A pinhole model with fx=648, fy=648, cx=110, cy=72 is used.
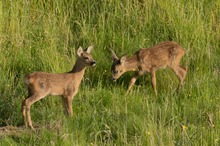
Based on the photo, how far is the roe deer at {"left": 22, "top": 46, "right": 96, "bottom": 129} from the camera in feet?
30.7

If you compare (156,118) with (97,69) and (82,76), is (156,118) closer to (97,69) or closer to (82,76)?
(82,76)

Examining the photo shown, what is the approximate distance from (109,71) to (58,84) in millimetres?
1727

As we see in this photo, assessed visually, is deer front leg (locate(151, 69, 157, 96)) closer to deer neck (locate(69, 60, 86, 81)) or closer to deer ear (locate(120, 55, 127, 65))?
deer ear (locate(120, 55, 127, 65))

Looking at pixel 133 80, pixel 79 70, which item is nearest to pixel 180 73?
pixel 133 80

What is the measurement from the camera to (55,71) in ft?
35.0

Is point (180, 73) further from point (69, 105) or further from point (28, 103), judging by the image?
point (28, 103)

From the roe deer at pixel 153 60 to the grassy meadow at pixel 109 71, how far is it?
0.17 meters

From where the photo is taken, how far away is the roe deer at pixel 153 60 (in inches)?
442

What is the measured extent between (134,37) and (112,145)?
13.7ft

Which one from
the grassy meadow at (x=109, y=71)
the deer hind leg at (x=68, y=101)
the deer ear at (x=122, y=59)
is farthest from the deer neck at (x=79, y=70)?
the deer ear at (x=122, y=59)

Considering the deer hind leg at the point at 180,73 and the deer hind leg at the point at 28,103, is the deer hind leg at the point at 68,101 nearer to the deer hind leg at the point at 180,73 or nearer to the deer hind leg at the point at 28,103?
the deer hind leg at the point at 28,103

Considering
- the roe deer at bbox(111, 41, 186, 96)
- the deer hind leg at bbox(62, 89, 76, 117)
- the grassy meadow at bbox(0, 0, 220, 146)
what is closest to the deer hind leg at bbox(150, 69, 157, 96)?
the roe deer at bbox(111, 41, 186, 96)

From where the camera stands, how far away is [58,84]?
387 inches

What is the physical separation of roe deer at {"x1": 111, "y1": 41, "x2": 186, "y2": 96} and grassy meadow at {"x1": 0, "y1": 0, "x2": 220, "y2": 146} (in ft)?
0.55
